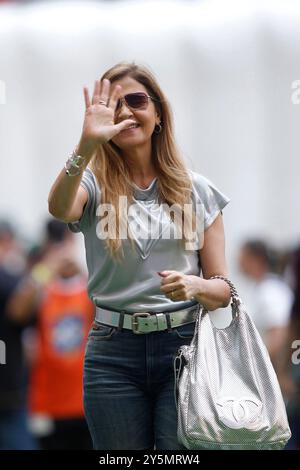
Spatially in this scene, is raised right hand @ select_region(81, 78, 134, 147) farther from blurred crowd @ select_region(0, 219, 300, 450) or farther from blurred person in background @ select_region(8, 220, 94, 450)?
blurred person in background @ select_region(8, 220, 94, 450)

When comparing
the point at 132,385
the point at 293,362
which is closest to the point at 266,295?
the point at 293,362

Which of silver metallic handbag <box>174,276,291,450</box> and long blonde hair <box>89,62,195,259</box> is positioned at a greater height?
long blonde hair <box>89,62,195,259</box>

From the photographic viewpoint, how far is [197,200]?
369 cm

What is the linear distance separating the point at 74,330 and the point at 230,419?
309 centimetres

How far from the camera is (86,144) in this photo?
11.3ft

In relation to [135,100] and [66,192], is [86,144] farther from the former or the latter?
[135,100]

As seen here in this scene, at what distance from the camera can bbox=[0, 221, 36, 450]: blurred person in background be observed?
237 inches

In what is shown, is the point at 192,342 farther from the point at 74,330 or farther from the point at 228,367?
the point at 74,330

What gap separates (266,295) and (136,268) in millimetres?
3089

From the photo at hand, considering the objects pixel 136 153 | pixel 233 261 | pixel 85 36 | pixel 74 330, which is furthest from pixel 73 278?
pixel 136 153

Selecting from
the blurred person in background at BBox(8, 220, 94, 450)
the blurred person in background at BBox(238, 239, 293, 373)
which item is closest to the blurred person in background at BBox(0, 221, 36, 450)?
the blurred person in background at BBox(8, 220, 94, 450)

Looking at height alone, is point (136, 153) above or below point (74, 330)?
above

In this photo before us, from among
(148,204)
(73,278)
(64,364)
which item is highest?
(148,204)

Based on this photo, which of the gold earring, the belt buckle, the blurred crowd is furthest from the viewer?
the blurred crowd
